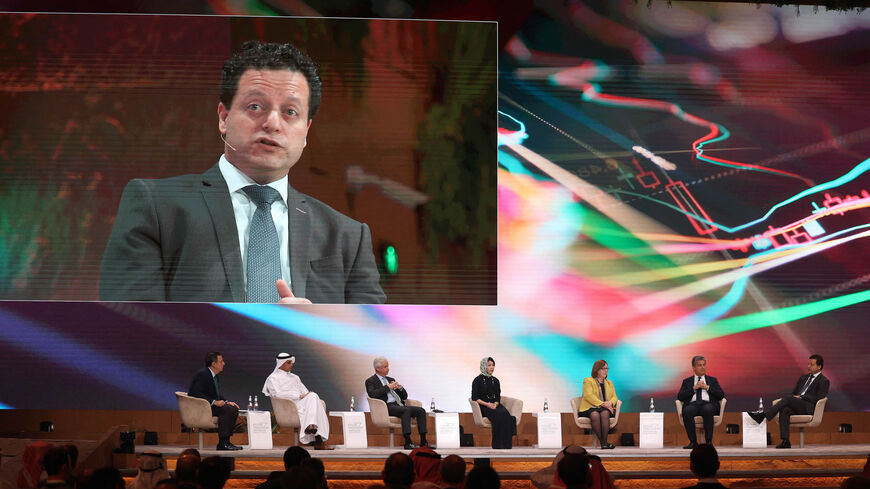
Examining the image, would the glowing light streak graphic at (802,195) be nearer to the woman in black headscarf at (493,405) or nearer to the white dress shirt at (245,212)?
the woman in black headscarf at (493,405)

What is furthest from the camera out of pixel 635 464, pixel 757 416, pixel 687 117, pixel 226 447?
pixel 687 117

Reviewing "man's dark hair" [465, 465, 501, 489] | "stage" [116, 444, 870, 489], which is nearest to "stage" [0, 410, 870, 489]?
"stage" [116, 444, 870, 489]

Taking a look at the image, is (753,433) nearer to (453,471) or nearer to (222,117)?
(222,117)

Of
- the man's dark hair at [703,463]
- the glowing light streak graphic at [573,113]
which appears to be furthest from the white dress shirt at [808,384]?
the man's dark hair at [703,463]

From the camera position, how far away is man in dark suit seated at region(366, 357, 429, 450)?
29.0 ft

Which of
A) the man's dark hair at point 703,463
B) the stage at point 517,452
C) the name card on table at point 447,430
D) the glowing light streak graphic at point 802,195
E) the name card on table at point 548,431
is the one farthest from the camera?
the glowing light streak graphic at point 802,195

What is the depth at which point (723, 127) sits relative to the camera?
9938mm

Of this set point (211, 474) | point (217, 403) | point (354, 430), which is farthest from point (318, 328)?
point (211, 474)

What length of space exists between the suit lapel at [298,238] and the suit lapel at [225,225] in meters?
0.47

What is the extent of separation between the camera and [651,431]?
909cm

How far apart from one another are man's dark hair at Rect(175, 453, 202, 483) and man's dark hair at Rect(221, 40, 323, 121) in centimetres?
549

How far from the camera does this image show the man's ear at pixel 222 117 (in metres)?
9.47

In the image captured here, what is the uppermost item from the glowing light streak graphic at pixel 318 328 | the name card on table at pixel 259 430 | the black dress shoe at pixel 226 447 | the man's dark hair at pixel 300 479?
the glowing light streak graphic at pixel 318 328

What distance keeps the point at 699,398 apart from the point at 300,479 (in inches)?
235
